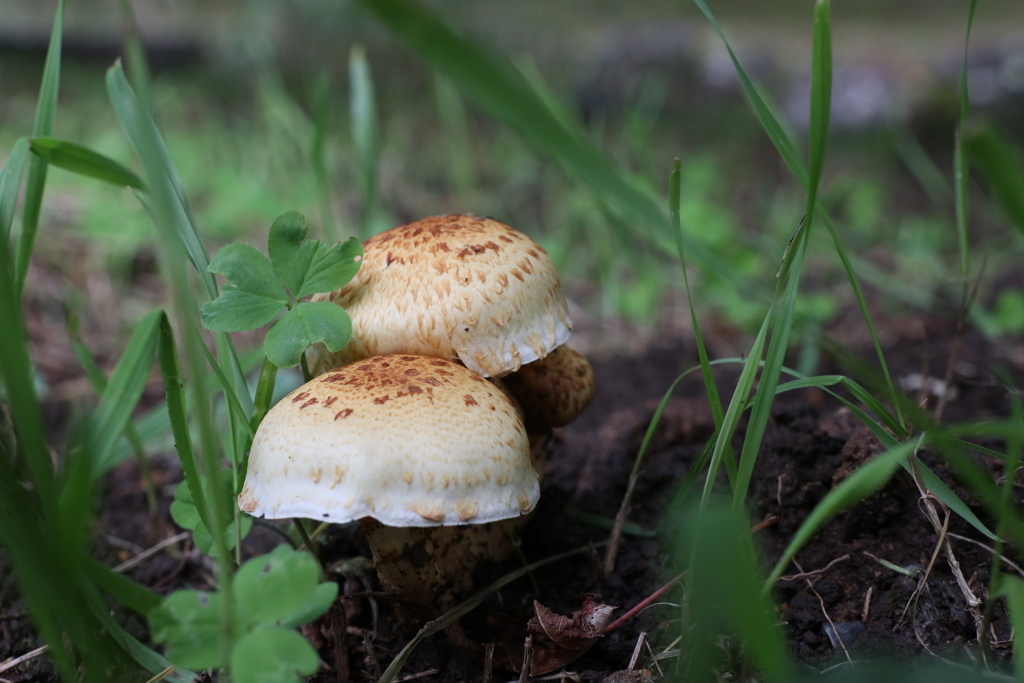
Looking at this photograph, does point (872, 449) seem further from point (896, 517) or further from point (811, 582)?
point (811, 582)

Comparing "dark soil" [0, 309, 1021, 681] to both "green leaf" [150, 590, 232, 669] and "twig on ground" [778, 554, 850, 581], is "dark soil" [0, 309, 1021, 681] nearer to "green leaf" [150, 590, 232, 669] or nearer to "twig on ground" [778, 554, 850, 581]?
"twig on ground" [778, 554, 850, 581]

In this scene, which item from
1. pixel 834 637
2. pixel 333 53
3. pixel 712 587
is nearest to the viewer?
pixel 712 587

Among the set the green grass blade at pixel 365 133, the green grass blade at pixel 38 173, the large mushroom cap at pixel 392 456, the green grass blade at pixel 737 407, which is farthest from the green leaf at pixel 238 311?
the green grass blade at pixel 365 133

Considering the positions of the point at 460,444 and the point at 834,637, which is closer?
the point at 460,444

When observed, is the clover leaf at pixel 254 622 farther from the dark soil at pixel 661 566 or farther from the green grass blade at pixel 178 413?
the dark soil at pixel 661 566

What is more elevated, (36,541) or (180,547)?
(36,541)

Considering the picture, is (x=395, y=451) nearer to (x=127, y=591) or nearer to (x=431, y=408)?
(x=431, y=408)

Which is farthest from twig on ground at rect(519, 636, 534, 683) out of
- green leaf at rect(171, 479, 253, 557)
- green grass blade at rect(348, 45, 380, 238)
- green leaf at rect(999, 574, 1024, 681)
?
green grass blade at rect(348, 45, 380, 238)

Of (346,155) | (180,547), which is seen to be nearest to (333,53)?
(346,155)

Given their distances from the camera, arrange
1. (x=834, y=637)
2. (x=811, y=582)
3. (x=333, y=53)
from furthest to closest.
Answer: (x=333, y=53) < (x=811, y=582) < (x=834, y=637)
